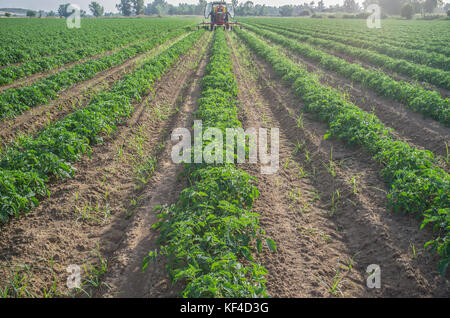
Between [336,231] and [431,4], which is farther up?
[431,4]

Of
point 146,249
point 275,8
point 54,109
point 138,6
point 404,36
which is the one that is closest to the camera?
point 146,249

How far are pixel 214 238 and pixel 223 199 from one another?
0.93 metres

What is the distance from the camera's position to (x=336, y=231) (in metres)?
4.24

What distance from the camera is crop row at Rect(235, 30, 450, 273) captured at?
3719 mm

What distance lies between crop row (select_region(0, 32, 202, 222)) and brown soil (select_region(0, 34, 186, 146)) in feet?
3.93

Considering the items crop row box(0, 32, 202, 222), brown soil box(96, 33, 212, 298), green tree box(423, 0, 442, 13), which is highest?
green tree box(423, 0, 442, 13)

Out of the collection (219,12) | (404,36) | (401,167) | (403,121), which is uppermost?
(219,12)

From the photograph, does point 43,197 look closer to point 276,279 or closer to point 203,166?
point 203,166

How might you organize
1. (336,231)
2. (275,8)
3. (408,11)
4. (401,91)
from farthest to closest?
(275,8)
(408,11)
(401,91)
(336,231)

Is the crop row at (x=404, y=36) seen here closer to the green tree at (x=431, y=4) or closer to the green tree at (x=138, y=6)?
the green tree at (x=431, y=4)

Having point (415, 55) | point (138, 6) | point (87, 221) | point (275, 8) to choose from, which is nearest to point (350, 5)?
point (275, 8)

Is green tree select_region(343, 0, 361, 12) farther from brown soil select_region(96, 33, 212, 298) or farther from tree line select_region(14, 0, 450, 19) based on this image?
brown soil select_region(96, 33, 212, 298)

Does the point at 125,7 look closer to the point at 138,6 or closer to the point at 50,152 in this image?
the point at 138,6

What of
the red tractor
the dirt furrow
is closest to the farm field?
the dirt furrow
